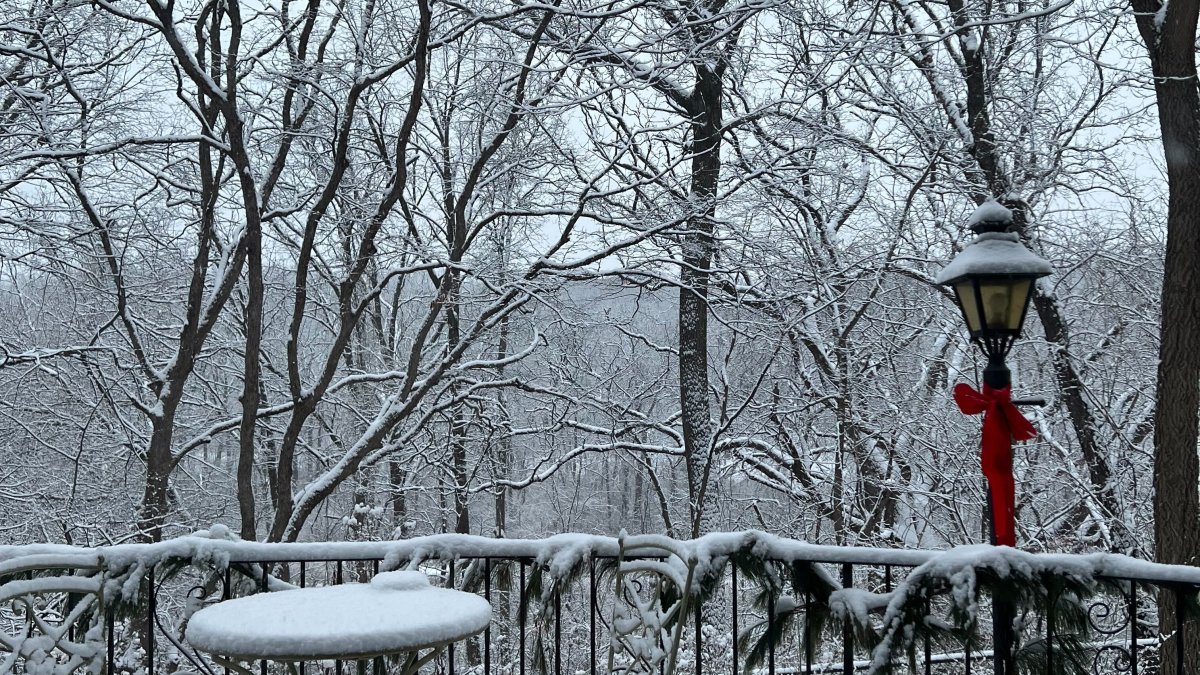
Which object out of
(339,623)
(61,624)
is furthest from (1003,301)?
(61,624)

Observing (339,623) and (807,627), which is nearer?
(339,623)

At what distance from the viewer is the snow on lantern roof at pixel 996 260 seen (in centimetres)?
354

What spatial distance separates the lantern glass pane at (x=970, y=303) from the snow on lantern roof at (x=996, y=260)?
0.04 meters

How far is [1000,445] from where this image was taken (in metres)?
3.35

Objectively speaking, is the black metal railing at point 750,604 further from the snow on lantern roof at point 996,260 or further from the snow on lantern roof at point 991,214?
the snow on lantern roof at point 991,214

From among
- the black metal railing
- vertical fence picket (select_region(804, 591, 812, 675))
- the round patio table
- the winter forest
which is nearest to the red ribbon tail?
the black metal railing

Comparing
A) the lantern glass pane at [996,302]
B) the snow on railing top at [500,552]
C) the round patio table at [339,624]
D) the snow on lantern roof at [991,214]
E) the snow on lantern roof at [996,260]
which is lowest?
the round patio table at [339,624]

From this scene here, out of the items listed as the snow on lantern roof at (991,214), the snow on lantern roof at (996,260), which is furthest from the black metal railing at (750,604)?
the snow on lantern roof at (991,214)

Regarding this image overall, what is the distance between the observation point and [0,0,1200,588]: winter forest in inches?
379

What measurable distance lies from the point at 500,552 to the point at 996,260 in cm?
218

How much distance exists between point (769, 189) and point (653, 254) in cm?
158

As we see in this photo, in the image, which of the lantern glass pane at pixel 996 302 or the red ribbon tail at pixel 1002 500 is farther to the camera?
the lantern glass pane at pixel 996 302

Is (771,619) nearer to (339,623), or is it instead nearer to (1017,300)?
(339,623)

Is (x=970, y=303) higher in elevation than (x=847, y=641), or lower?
higher
